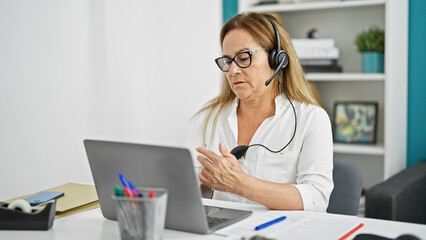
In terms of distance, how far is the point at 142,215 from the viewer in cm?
97

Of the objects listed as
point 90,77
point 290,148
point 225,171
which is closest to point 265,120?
point 290,148

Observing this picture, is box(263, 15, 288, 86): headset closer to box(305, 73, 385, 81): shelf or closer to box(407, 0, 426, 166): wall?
box(305, 73, 385, 81): shelf

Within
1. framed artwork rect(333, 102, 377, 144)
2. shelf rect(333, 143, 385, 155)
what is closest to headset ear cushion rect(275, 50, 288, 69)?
shelf rect(333, 143, 385, 155)

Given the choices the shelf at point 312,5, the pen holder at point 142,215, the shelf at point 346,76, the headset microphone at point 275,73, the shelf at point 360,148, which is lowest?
the shelf at point 360,148

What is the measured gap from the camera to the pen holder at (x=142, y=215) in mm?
967

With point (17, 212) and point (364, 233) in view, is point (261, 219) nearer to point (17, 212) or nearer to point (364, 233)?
point (364, 233)

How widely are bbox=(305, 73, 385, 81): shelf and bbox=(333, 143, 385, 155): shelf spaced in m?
0.40

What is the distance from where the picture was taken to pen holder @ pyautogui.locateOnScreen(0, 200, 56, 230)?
3.89 ft

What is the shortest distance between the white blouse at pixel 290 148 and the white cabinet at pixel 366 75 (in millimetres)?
1222

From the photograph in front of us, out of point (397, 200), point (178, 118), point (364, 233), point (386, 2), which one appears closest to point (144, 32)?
point (178, 118)

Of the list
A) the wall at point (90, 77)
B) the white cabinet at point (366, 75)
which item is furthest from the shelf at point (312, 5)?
the wall at point (90, 77)

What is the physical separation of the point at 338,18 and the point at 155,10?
120cm

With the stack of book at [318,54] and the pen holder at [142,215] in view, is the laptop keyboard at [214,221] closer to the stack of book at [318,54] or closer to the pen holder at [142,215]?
the pen holder at [142,215]

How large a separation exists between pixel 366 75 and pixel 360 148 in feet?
1.39
